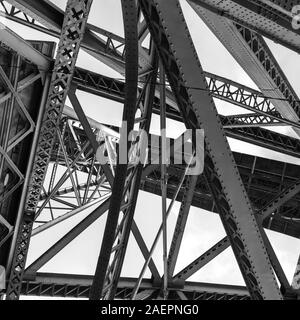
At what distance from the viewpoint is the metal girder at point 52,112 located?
11.8 metres

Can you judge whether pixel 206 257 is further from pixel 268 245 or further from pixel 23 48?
pixel 23 48

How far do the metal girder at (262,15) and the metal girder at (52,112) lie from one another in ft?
10.4

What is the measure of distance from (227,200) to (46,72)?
6.66 m

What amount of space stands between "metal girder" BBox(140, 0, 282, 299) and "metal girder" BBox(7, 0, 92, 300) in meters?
2.43

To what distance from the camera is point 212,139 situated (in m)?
10.2

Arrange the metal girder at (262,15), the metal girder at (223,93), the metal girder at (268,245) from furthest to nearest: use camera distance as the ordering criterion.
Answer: the metal girder at (223,93), the metal girder at (268,245), the metal girder at (262,15)

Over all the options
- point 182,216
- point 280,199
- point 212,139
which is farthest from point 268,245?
point 212,139

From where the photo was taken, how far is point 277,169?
24.3m

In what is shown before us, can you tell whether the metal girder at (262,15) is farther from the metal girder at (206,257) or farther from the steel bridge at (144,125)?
the metal girder at (206,257)

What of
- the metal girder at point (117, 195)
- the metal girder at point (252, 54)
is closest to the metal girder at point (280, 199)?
the metal girder at point (252, 54)

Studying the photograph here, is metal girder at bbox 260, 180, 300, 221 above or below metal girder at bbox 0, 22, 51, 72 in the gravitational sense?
below

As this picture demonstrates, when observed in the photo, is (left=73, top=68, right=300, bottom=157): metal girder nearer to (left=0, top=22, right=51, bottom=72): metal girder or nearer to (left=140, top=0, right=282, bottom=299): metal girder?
(left=0, top=22, right=51, bottom=72): metal girder

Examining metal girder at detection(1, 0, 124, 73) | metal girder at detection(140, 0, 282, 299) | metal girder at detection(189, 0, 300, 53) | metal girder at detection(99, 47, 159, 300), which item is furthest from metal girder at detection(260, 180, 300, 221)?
metal girder at detection(189, 0, 300, 53)

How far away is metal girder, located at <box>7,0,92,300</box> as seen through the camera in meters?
11.8
